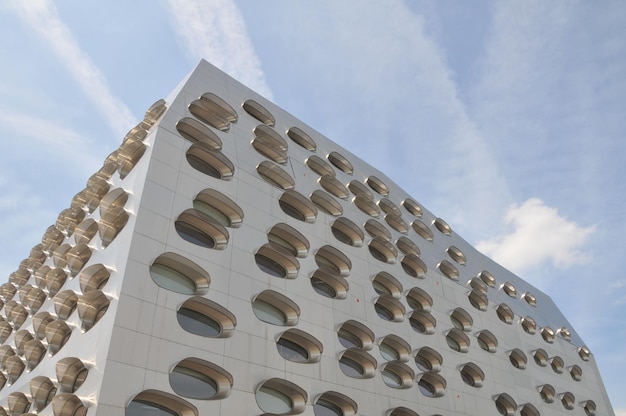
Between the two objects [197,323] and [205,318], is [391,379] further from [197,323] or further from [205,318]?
[197,323]

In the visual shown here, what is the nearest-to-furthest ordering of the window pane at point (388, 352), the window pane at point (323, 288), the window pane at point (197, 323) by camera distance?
the window pane at point (197, 323)
the window pane at point (323, 288)
the window pane at point (388, 352)

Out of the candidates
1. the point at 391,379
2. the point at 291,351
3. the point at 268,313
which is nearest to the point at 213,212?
the point at 268,313

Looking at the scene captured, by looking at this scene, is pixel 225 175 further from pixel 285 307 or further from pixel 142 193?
pixel 285 307

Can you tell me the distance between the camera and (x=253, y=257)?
21.1 meters

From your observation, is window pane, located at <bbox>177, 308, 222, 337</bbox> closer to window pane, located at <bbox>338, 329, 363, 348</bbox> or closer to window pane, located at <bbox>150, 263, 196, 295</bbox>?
window pane, located at <bbox>150, 263, 196, 295</bbox>

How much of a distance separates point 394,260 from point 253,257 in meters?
11.1

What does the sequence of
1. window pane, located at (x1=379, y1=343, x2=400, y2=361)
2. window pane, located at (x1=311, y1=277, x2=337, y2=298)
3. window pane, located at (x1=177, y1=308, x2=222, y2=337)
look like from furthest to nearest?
window pane, located at (x1=379, y1=343, x2=400, y2=361)
window pane, located at (x1=311, y1=277, x2=337, y2=298)
window pane, located at (x1=177, y1=308, x2=222, y2=337)

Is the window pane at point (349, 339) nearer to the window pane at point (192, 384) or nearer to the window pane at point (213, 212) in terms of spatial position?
the window pane at point (213, 212)

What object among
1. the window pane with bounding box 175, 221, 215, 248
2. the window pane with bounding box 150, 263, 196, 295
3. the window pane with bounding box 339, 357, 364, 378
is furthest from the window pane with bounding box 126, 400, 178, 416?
the window pane with bounding box 339, 357, 364, 378

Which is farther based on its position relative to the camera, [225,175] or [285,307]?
[225,175]

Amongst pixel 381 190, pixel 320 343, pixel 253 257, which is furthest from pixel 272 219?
pixel 381 190

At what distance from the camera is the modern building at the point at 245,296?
16.9 meters

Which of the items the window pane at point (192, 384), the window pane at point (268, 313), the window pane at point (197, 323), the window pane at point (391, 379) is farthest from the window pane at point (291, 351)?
the window pane at point (391, 379)

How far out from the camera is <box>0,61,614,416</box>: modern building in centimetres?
1686
